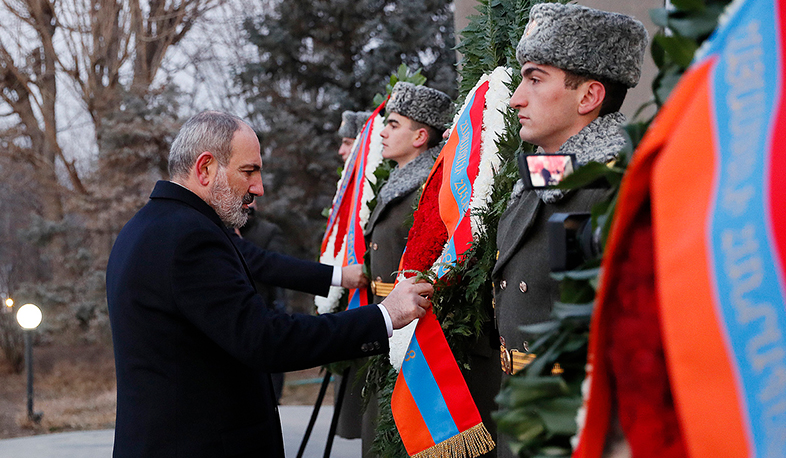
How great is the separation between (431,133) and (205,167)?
1825 mm

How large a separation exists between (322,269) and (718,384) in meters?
3.37

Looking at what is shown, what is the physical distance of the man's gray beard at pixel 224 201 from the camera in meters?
2.52

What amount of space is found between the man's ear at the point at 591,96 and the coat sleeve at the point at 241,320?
1.07 metres

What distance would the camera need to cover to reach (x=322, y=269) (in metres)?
4.08

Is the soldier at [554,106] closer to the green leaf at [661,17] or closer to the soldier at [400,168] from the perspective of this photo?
the green leaf at [661,17]

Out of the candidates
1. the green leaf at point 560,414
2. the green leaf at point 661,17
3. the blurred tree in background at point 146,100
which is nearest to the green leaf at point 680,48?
the green leaf at point 661,17

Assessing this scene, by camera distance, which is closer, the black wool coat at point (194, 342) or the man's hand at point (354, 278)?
the black wool coat at point (194, 342)

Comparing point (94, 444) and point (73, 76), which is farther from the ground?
point (73, 76)

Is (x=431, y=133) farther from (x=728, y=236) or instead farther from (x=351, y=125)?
(x=728, y=236)

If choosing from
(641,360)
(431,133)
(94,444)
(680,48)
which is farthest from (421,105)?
(94,444)

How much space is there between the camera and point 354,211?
4414 mm

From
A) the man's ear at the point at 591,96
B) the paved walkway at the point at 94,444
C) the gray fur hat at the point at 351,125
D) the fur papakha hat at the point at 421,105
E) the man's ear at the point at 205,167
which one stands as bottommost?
the paved walkway at the point at 94,444

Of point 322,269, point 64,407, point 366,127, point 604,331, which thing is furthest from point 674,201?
point 64,407

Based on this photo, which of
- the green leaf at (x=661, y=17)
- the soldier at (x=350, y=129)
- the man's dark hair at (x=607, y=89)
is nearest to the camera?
the green leaf at (x=661, y=17)
